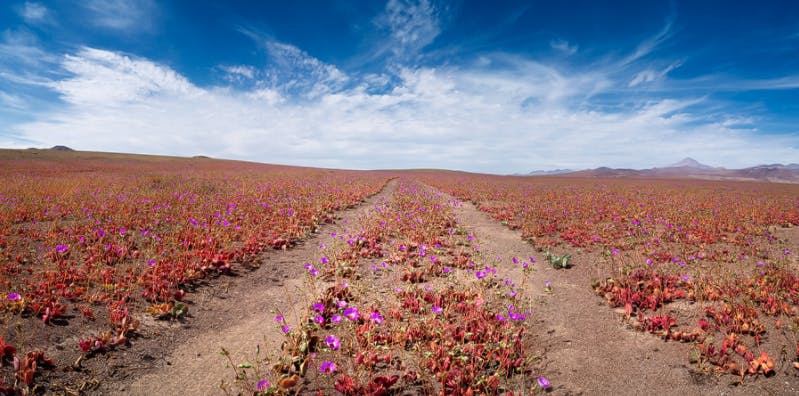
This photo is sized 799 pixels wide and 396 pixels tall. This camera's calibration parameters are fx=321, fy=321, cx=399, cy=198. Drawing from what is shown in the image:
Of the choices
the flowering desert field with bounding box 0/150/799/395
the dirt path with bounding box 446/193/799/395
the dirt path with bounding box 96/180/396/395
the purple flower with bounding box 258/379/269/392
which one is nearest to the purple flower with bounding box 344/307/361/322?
the flowering desert field with bounding box 0/150/799/395

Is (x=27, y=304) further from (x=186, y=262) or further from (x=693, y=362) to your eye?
(x=693, y=362)

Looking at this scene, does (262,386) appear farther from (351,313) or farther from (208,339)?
(208,339)

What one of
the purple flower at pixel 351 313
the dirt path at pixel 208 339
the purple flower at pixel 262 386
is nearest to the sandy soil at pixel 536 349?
the dirt path at pixel 208 339

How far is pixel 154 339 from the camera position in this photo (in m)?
4.57

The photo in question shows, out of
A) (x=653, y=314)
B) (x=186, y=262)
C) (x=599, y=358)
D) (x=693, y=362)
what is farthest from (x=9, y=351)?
(x=653, y=314)

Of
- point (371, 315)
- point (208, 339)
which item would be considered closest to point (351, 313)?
point (371, 315)

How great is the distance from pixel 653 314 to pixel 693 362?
4.71 feet

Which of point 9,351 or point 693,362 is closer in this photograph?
point 9,351

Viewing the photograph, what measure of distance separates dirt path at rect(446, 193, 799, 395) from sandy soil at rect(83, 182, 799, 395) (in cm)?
1

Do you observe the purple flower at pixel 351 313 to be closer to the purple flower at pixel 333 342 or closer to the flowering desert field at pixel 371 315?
the flowering desert field at pixel 371 315

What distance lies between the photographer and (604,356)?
447 centimetres

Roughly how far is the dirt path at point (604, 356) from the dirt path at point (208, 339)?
4013mm

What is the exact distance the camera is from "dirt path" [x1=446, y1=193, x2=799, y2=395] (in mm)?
3807

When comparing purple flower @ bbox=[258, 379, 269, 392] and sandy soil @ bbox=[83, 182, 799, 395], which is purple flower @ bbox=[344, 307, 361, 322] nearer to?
sandy soil @ bbox=[83, 182, 799, 395]
